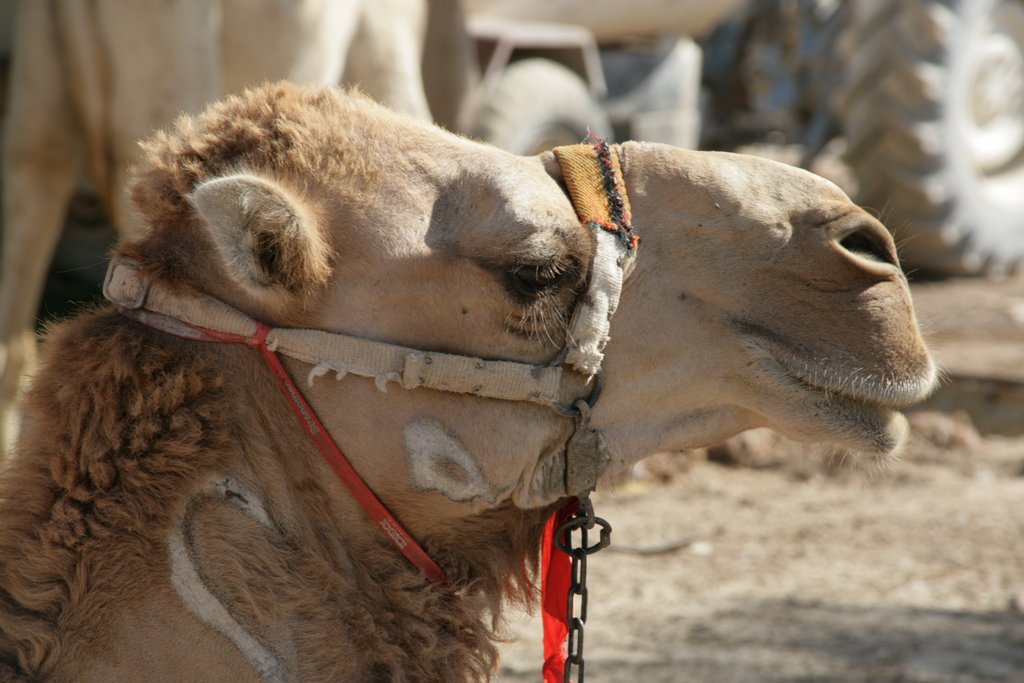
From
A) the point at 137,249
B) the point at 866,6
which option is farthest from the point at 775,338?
the point at 866,6

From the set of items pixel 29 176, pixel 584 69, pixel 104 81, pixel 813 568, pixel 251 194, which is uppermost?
pixel 251 194

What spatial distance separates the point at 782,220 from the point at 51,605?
143cm

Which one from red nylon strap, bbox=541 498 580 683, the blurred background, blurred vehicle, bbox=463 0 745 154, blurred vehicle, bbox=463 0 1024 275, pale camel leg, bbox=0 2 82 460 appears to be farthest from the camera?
blurred vehicle, bbox=463 0 1024 275

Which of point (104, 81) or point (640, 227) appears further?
point (104, 81)

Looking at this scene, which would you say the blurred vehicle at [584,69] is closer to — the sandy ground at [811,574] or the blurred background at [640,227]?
the blurred background at [640,227]

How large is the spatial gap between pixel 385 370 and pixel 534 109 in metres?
5.46

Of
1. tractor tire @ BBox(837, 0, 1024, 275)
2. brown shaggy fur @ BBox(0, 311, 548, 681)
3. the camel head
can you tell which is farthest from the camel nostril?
tractor tire @ BBox(837, 0, 1024, 275)

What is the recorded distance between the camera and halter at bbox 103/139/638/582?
224 centimetres

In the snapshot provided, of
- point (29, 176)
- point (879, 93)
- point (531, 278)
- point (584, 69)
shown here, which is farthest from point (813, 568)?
point (879, 93)

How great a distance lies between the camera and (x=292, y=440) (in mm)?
2281

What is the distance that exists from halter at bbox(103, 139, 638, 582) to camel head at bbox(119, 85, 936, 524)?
11 mm

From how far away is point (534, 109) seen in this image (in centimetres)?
751

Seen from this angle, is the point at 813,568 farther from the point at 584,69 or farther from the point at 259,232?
the point at 584,69

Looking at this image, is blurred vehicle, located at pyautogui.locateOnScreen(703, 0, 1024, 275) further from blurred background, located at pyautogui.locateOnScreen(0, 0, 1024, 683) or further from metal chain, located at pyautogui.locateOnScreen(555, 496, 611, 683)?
metal chain, located at pyautogui.locateOnScreen(555, 496, 611, 683)
